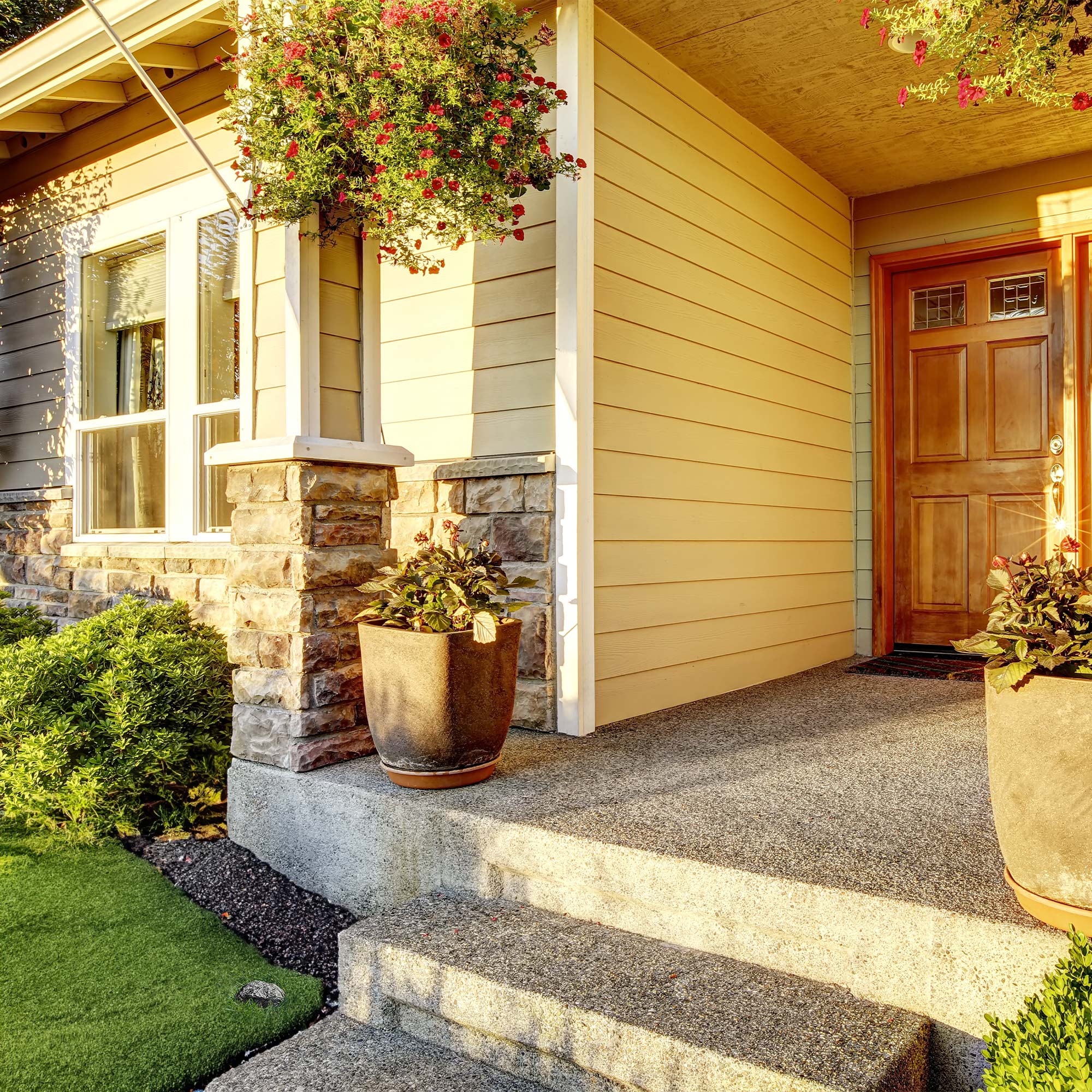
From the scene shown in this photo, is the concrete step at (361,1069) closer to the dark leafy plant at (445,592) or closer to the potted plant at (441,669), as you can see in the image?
the potted plant at (441,669)

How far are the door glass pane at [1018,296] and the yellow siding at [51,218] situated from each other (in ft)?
12.5

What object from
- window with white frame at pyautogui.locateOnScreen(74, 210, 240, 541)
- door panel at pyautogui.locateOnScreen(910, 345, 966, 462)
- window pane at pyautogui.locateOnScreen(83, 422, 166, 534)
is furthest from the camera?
door panel at pyautogui.locateOnScreen(910, 345, 966, 462)

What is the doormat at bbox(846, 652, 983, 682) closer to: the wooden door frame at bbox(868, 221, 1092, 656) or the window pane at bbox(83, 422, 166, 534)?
the wooden door frame at bbox(868, 221, 1092, 656)

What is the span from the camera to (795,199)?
4.40m

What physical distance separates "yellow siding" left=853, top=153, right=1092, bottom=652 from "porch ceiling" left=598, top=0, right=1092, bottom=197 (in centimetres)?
7

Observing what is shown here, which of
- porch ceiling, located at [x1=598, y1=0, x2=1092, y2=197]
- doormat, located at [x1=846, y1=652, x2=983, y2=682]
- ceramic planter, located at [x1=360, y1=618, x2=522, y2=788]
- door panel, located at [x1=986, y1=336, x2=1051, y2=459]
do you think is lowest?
doormat, located at [x1=846, y1=652, x2=983, y2=682]

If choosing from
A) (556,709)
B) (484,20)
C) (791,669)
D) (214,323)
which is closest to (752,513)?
(791,669)

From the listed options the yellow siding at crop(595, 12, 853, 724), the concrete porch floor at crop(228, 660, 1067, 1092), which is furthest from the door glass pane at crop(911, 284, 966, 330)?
the concrete porch floor at crop(228, 660, 1067, 1092)

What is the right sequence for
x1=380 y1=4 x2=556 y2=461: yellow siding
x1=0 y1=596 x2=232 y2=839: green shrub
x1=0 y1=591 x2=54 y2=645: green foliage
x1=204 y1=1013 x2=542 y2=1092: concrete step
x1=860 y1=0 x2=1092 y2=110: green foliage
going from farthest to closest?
x1=0 y1=591 x2=54 y2=645: green foliage
x1=380 y1=4 x2=556 y2=461: yellow siding
x1=0 y1=596 x2=232 y2=839: green shrub
x1=860 y1=0 x2=1092 y2=110: green foliage
x1=204 y1=1013 x2=542 y2=1092: concrete step

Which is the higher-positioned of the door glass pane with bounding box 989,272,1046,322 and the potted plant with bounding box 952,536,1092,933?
the door glass pane with bounding box 989,272,1046,322

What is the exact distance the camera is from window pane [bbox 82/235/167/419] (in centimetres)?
450

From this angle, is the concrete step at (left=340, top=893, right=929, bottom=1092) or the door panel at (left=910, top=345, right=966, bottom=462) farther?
the door panel at (left=910, top=345, right=966, bottom=462)

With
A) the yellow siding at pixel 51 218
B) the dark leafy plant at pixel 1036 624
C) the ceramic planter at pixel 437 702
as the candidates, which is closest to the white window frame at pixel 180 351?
the yellow siding at pixel 51 218

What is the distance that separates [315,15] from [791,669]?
10.8 ft
